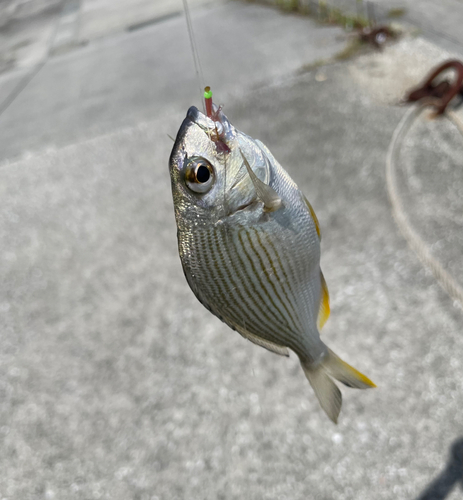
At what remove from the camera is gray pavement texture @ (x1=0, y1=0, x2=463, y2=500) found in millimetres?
2363

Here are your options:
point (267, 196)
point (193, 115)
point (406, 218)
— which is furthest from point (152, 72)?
point (267, 196)

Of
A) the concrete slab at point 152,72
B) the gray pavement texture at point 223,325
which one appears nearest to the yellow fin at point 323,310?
the gray pavement texture at point 223,325

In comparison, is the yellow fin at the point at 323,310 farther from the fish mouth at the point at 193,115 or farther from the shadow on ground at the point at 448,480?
the shadow on ground at the point at 448,480

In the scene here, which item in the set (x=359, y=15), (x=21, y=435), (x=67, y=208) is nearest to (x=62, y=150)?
(x=67, y=208)

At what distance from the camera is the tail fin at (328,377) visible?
1.07 meters

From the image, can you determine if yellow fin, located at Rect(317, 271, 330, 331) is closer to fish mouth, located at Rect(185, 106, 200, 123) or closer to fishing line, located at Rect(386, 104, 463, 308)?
fish mouth, located at Rect(185, 106, 200, 123)

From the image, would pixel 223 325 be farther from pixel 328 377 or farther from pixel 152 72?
pixel 152 72

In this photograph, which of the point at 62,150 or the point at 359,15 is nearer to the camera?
the point at 62,150

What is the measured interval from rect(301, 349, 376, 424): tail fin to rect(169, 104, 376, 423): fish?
0.07 meters

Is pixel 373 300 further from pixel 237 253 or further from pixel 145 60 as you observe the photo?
pixel 145 60

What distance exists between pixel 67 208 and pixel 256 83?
2.72 metres

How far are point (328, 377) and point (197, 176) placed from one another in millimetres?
597

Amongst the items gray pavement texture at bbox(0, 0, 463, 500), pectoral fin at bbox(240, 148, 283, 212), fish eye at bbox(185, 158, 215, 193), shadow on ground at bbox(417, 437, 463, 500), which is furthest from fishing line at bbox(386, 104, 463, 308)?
fish eye at bbox(185, 158, 215, 193)

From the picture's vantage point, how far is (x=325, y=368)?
1090 millimetres
